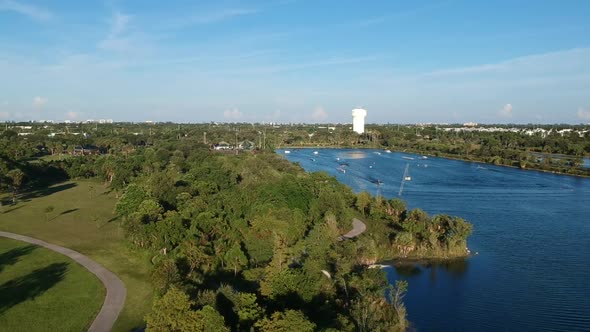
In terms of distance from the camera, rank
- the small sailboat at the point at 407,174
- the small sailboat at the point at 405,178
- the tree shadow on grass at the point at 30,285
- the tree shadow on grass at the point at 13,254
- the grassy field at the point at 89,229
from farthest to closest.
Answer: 1. the small sailboat at the point at 407,174
2. the small sailboat at the point at 405,178
3. the tree shadow on grass at the point at 13,254
4. the grassy field at the point at 89,229
5. the tree shadow on grass at the point at 30,285

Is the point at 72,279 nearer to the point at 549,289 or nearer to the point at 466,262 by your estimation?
the point at 466,262

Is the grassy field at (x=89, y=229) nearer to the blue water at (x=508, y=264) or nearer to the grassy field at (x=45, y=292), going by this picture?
the grassy field at (x=45, y=292)

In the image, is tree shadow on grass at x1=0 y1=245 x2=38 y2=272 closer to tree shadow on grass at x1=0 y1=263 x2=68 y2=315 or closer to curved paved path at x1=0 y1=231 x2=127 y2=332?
curved paved path at x1=0 y1=231 x2=127 y2=332

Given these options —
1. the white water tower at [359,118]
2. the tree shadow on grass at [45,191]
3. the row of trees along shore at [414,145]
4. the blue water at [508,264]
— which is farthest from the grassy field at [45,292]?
the white water tower at [359,118]

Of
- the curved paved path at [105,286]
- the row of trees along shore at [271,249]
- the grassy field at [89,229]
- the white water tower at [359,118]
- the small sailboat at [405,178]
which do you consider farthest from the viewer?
the white water tower at [359,118]

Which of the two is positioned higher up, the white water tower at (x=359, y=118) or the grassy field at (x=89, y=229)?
the white water tower at (x=359, y=118)

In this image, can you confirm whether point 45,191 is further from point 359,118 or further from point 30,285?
point 359,118
